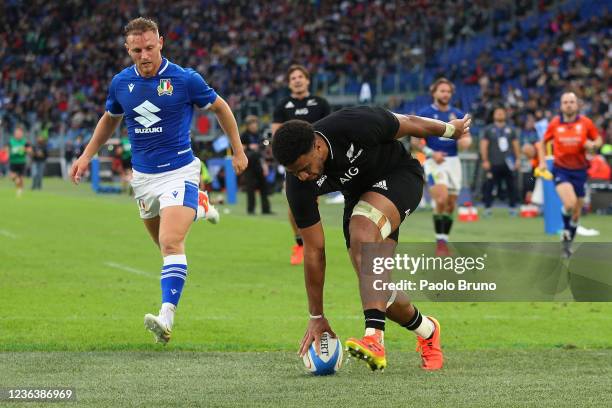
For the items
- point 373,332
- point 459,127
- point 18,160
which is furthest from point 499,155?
point 373,332

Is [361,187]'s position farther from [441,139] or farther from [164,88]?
[441,139]

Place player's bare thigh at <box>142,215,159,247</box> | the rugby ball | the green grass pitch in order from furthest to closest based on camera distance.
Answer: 1. player's bare thigh at <box>142,215,159,247</box>
2. the rugby ball
3. the green grass pitch

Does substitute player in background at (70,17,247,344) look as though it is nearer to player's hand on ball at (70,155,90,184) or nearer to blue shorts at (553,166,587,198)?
player's hand on ball at (70,155,90,184)

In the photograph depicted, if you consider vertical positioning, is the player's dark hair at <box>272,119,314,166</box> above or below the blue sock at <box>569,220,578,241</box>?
above

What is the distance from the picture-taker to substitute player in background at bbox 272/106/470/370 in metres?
7.23

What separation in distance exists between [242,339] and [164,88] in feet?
7.06

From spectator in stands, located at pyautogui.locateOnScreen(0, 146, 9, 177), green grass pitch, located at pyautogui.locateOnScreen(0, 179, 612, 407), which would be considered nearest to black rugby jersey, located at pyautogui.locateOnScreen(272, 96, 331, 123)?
green grass pitch, located at pyautogui.locateOnScreen(0, 179, 612, 407)

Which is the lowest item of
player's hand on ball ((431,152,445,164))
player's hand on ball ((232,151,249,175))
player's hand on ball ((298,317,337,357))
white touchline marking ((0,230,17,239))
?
white touchline marking ((0,230,17,239))

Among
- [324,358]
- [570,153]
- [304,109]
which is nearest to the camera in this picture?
[324,358]

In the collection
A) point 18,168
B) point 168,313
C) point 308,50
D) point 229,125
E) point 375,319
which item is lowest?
point 18,168

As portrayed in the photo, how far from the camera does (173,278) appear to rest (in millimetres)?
9172

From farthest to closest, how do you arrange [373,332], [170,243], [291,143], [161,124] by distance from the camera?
[161,124], [170,243], [373,332], [291,143]

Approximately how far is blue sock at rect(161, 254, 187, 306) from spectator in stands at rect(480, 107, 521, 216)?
17673 mm

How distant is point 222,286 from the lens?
46.0 ft
